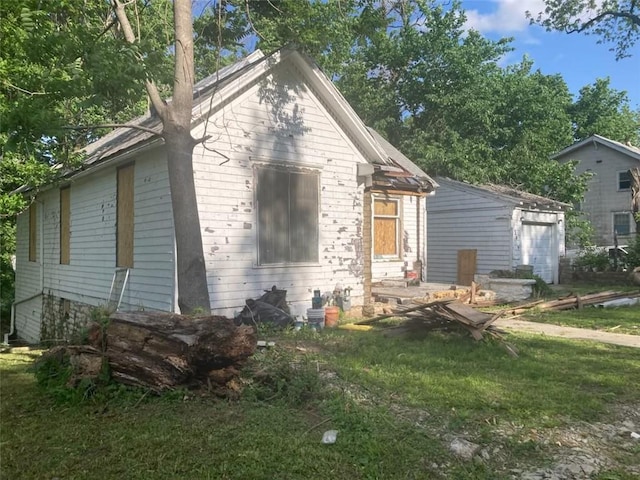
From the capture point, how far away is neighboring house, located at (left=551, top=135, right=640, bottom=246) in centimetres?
2766

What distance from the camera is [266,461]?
3.78 metres

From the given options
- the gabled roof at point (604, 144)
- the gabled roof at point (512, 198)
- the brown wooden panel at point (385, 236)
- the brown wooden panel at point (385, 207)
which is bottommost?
the brown wooden panel at point (385, 236)

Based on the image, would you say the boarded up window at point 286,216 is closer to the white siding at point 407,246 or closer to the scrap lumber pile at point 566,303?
the white siding at point 407,246

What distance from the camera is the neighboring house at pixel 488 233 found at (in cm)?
1714

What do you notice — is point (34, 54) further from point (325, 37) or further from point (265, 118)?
point (325, 37)

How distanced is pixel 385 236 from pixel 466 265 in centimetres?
551

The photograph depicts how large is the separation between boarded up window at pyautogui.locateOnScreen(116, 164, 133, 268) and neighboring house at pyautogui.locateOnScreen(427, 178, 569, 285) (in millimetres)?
12004

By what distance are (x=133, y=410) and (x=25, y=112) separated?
13.3 feet

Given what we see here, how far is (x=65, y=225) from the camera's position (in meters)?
13.4

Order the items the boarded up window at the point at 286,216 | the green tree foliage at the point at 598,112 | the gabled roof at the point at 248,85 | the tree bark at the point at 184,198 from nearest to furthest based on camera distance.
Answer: the tree bark at the point at 184,198, the gabled roof at the point at 248,85, the boarded up window at the point at 286,216, the green tree foliage at the point at 598,112

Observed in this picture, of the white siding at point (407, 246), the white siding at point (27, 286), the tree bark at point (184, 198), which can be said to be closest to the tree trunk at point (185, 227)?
the tree bark at point (184, 198)

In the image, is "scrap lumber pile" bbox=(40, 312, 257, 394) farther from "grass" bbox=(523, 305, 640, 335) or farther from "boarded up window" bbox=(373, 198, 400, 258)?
"boarded up window" bbox=(373, 198, 400, 258)

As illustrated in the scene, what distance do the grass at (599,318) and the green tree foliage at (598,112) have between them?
1099 inches

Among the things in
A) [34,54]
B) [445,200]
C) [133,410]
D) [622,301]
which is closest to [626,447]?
[133,410]
